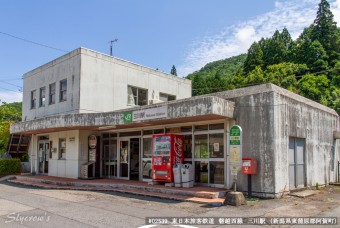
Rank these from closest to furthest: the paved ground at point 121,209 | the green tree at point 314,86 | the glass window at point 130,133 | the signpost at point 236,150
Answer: the paved ground at point 121,209 → the signpost at point 236,150 → the glass window at point 130,133 → the green tree at point 314,86

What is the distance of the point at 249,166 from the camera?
1186 cm

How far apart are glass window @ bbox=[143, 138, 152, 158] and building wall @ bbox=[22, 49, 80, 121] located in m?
4.61

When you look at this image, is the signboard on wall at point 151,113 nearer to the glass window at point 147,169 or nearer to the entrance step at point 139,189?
the entrance step at point 139,189

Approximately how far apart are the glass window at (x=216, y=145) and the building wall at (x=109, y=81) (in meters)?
8.08

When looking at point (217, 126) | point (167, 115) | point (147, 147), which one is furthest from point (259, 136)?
point (147, 147)

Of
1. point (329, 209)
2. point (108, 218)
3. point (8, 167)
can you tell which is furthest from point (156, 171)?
point (8, 167)

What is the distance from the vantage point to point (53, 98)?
21.2 m

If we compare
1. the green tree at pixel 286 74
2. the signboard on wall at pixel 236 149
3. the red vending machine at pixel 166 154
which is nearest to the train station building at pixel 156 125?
the red vending machine at pixel 166 154

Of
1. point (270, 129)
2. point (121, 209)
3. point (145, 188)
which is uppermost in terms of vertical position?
point (270, 129)

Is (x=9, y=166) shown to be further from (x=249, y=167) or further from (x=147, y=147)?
(x=249, y=167)

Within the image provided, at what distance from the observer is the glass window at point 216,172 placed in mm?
13414

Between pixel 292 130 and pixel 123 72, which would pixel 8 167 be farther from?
pixel 292 130

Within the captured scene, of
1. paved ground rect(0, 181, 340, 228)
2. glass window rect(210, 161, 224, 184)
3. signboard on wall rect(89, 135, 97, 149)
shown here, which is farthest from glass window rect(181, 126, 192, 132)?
signboard on wall rect(89, 135, 97, 149)
